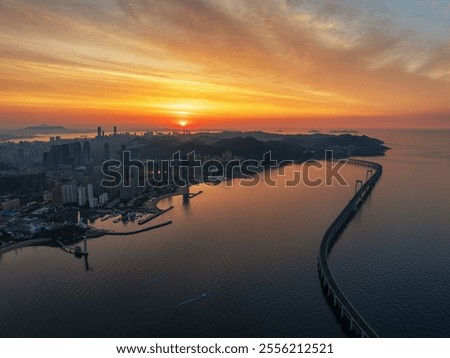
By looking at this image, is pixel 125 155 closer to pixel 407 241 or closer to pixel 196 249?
pixel 196 249

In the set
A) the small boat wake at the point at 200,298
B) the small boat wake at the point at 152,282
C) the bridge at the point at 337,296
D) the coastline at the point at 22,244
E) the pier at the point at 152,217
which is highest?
the bridge at the point at 337,296

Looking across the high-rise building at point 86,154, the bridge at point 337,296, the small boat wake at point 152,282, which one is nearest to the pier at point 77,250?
the small boat wake at point 152,282

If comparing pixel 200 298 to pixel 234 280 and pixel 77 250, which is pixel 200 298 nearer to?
pixel 234 280

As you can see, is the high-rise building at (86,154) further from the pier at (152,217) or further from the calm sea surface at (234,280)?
the calm sea surface at (234,280)

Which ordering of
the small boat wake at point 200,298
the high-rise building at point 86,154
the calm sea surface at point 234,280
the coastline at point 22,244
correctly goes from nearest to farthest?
the calm sea surface at point 234,280, the small boat wake at point 200,298, the coastline at point 22,244, the high-rise building at point 86,154

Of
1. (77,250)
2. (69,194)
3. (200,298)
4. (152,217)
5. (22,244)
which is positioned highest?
(69,194)
